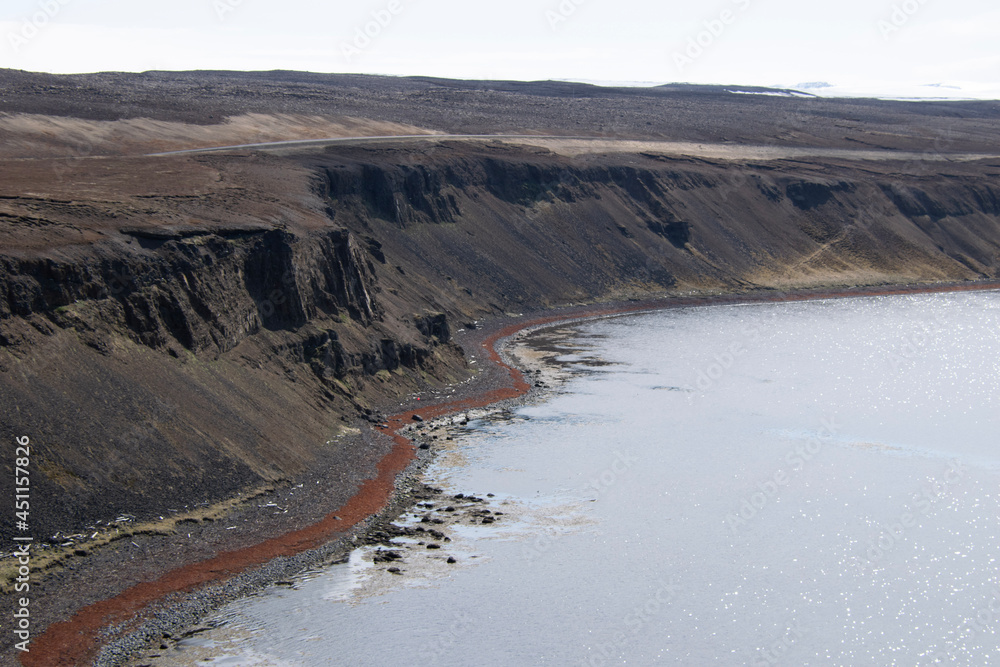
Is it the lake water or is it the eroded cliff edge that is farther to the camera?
the eroded cliff edge

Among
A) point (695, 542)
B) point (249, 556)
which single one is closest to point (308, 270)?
point (249, 556)

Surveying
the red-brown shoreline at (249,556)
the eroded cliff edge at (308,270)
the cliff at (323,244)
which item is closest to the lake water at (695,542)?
the red-brown shoreline at (249,556)

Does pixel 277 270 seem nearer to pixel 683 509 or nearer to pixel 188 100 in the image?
pixel 683 509

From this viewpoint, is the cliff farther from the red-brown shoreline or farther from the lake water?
the lake water

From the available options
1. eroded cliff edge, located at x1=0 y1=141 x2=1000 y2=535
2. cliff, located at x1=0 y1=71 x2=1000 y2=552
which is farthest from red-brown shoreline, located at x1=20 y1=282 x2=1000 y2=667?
eroded cliff edge, located at x1=0 y1=141 x2=1000 y2=535

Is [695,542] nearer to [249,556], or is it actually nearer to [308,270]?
[249,556]

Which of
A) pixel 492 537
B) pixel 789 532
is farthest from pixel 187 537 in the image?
pixel 789 532
